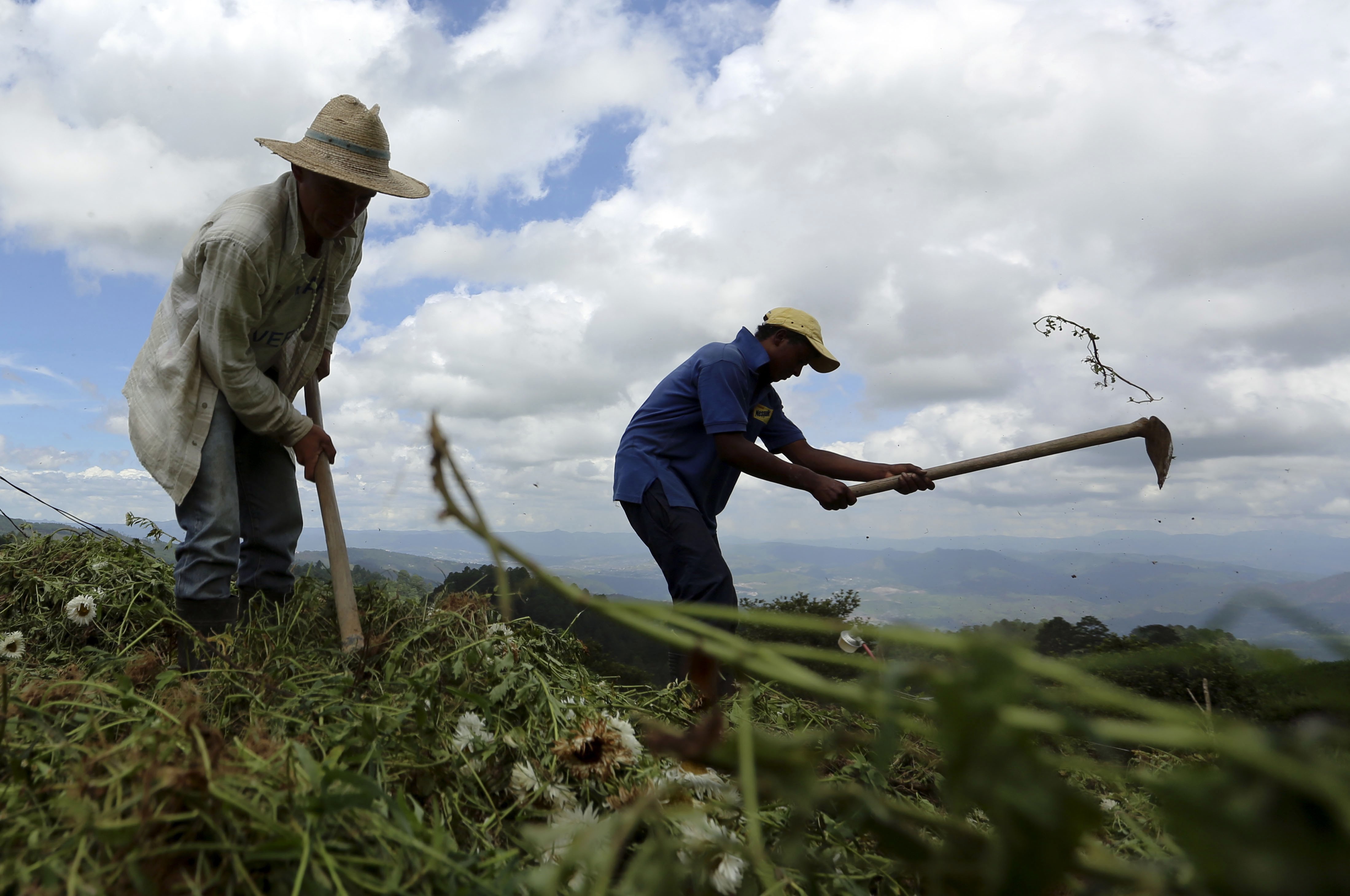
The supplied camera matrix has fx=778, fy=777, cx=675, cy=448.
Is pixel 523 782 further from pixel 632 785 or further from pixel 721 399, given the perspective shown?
pixel 721 399

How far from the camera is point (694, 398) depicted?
13.8 feet

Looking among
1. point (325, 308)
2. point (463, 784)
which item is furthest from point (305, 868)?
point (325, 308)

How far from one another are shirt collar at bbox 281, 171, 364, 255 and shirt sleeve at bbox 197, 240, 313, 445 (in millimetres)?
184

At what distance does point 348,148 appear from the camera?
3012 mm

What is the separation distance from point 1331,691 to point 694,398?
3650mm

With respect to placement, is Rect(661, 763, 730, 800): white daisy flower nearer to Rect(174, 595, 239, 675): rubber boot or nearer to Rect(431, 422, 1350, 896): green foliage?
Rect(431, 422, 1350, 896): green foliage

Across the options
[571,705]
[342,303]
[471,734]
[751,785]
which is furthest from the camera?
[342,303]

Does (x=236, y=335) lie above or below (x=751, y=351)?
below

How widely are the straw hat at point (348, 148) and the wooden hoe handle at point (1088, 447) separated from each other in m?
2.99

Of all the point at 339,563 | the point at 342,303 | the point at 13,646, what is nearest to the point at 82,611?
the point at 13,646

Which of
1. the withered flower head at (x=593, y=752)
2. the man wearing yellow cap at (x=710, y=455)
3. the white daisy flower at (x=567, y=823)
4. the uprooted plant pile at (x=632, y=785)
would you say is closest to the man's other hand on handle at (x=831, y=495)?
the man wearing yellow cap at (x=710, y=455)

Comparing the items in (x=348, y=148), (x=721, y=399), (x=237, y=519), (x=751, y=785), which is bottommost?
(x=751, y=785)

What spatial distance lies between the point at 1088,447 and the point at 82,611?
444 cm

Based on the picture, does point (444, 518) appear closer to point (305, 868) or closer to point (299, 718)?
point (305, 868)
